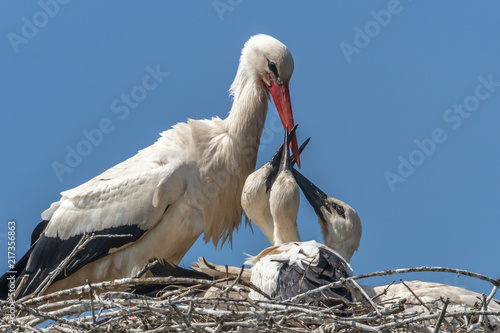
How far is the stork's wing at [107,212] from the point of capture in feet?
16.3

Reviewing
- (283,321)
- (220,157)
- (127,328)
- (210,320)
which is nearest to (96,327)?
(127,328)

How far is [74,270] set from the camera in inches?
195

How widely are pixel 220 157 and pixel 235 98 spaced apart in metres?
0.45

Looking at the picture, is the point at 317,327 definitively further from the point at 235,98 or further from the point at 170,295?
the point at 235,98

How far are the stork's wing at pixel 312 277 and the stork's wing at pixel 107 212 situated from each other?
1.19 m

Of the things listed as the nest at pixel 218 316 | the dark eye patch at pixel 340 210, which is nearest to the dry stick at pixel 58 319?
the nest at pixel 218 316

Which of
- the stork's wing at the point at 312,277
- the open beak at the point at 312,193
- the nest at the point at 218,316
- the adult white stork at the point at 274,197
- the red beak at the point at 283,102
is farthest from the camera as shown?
the red beak at the point at 283,102

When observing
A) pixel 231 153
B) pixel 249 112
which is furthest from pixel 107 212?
pixel 249 112

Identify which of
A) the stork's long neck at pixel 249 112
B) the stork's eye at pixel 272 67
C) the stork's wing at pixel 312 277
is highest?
the stork's eye at pixel 272 67

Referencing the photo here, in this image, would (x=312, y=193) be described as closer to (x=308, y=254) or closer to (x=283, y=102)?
(x=283, y=102)

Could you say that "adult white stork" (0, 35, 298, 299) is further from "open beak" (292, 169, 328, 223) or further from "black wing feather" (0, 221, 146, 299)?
"open beak" (292, 169, 328, 223)

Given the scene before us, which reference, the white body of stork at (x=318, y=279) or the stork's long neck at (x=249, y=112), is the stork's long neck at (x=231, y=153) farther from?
the white body of stork at (x=318, y=279)

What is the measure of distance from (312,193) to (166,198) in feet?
2.54

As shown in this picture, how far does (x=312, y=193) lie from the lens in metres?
4.80
